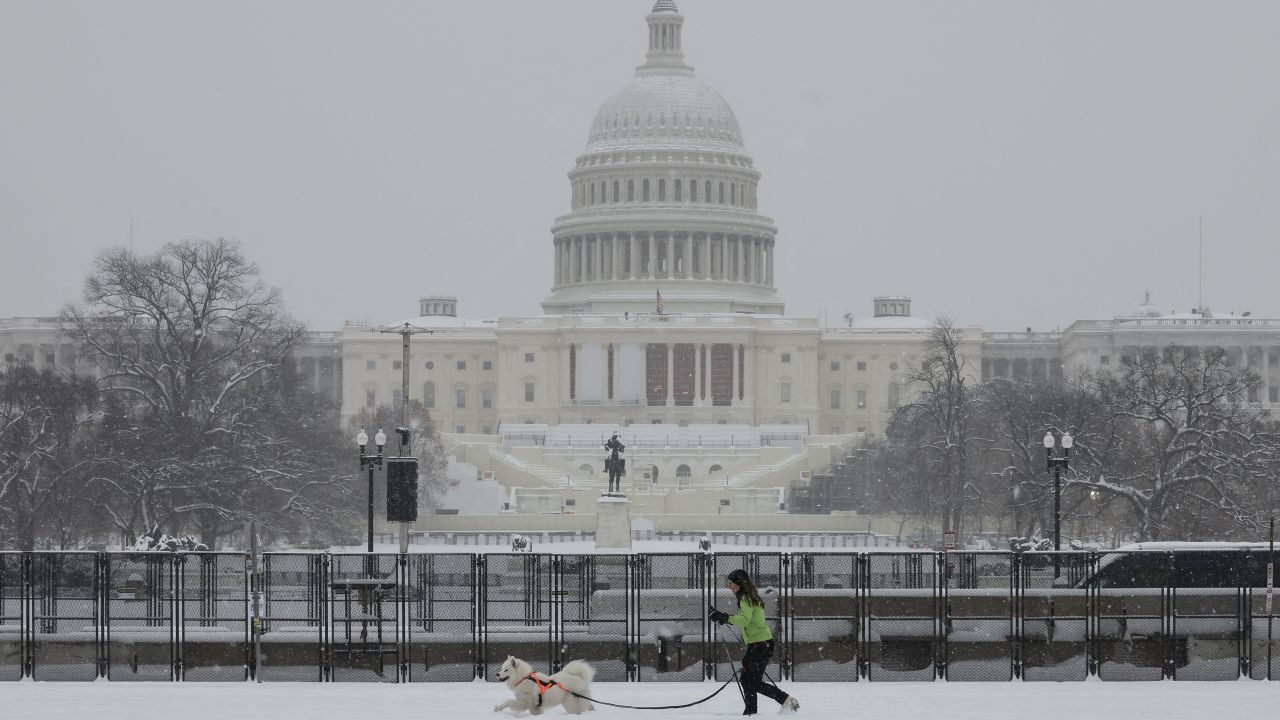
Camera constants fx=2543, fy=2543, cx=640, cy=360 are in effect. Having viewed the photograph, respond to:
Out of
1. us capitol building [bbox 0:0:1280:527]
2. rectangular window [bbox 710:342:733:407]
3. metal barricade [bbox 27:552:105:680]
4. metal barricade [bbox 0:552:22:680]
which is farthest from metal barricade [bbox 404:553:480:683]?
rectangular window [bbox 710:342:733:407]

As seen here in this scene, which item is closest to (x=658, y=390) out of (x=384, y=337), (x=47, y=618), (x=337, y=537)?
(x=384, y=337)

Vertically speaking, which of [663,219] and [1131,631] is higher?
[663,219]

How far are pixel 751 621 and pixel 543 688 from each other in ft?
8.01

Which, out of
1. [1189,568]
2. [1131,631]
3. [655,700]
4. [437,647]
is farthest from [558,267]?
[655,700]

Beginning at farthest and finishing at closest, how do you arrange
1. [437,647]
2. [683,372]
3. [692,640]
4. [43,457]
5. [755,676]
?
[683,372] → [43,457] → [692,640] → [437,647] → [755,676]

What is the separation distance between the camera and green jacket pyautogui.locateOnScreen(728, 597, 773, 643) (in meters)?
28.2

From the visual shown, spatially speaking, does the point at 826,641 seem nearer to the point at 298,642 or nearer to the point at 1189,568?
the point at 1189,568

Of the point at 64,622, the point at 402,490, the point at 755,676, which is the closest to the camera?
the point at 755,676

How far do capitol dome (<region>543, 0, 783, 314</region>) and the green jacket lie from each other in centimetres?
15246

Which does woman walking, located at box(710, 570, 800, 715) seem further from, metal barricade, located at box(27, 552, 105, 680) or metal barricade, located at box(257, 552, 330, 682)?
metal barricade, located at box(27, 552, 105, 680)

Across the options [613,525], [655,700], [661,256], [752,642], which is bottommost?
[613,525]

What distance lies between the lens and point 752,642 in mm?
28484

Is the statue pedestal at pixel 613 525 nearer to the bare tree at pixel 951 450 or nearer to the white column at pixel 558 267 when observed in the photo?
the bare tree at pixel 951 450

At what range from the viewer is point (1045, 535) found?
80500 millimetres
